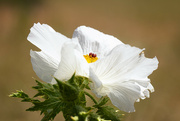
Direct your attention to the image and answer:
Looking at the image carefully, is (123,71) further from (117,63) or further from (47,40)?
(47,40)

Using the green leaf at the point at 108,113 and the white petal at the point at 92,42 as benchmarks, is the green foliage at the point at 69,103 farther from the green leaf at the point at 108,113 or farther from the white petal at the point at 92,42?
the white petal at the point at 92,42

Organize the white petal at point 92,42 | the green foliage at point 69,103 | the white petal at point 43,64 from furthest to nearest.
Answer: the white petal at point 92,42, the white petal at point 43,64, the green foliage at point 69,103

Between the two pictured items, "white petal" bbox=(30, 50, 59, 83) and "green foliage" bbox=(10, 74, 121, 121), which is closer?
"green foliage" bbox=(10, 74, 121, 121)

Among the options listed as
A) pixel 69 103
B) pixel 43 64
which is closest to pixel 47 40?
pixel 43 64

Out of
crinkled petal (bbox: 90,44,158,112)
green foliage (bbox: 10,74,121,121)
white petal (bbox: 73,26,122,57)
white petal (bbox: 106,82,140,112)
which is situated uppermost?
white petal (bbox: 73,26,122,57)

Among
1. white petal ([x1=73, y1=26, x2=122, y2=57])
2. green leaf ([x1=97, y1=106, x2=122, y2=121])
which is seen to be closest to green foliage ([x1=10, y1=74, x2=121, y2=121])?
green leaf ([x1=97, y1=106, x2=122, y2=121])

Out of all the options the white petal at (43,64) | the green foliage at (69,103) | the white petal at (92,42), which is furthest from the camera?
the white petal at (92,42)

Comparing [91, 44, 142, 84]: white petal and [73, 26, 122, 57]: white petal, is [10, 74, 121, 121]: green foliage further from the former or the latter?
[73, 26, 122, 57]: white petal

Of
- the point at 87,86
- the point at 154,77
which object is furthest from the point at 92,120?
the point at 154,77

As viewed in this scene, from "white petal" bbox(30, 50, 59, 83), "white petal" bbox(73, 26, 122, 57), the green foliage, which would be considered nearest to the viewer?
the green foliage

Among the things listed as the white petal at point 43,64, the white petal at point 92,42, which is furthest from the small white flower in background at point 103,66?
the white petal at point 92,42
